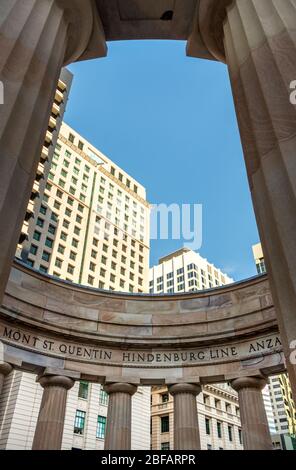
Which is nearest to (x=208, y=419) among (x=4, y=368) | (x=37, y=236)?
(x=37, y=236)

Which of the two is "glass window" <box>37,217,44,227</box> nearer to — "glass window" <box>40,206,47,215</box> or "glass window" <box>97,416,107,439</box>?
"glass window" <box>40,206,47,215</box>

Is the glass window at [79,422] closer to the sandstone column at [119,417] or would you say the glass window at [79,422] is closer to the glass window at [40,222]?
the sandstone column at [119,417]

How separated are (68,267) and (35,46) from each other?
117 metres

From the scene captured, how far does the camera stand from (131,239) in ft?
523

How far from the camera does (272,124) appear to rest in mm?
11164

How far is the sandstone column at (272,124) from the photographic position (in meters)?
9.64

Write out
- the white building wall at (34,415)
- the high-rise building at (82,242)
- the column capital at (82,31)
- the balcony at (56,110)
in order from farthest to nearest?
the balcony at (56,110), the high-rise building at (82,242), the white building wall at (34,415), the column capital at (82,31)

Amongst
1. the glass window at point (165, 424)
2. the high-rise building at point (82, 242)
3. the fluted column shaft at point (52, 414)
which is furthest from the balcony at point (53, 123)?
the fluted column shaft at point (52, 414)

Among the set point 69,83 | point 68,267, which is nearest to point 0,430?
point 68,267

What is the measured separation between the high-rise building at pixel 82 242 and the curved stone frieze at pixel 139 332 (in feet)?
161

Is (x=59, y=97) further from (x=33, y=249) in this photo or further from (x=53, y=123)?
(x=33, y=249)

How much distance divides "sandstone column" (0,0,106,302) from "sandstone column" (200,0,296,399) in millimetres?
6788

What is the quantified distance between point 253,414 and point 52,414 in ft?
42.5

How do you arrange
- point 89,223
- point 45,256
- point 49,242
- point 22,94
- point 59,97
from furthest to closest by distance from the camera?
point 89,223 < point 49,242 < point 45,256 < point 59,97 < point 22,94
